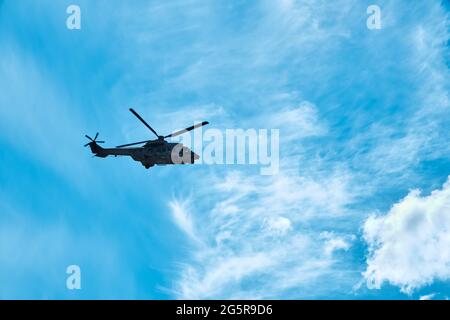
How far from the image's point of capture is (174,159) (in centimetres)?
10169
